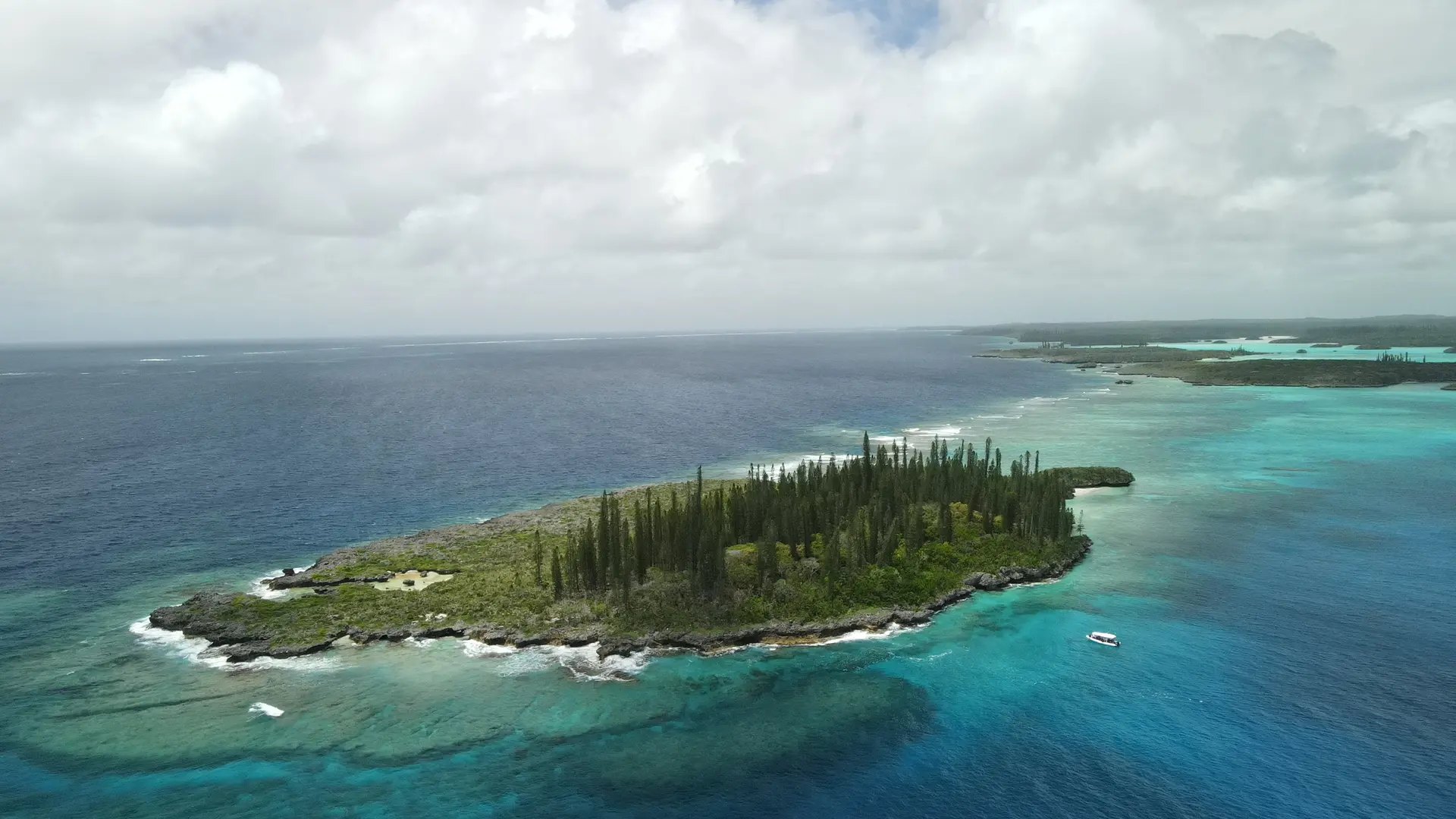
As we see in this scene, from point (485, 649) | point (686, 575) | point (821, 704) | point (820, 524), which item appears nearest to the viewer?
point (821, 704)

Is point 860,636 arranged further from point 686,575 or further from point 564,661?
point 564,661

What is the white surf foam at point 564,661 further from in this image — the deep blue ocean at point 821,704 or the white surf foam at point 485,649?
the deep blue ocean at point 821,704

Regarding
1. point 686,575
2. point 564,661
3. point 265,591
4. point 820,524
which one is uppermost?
point 820,524

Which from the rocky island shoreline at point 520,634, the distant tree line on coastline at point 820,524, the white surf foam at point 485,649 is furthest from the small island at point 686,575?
the white surf foam at point 485,649

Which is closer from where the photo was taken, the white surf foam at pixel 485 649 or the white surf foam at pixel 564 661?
the white surf foam at pixel 564 661

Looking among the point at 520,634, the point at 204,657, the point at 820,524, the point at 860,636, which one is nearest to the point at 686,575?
the point at 520,634

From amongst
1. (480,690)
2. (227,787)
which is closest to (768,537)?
(480,690)

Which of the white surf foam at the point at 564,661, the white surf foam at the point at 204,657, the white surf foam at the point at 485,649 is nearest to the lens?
the white surf foam at the point at 564,661
